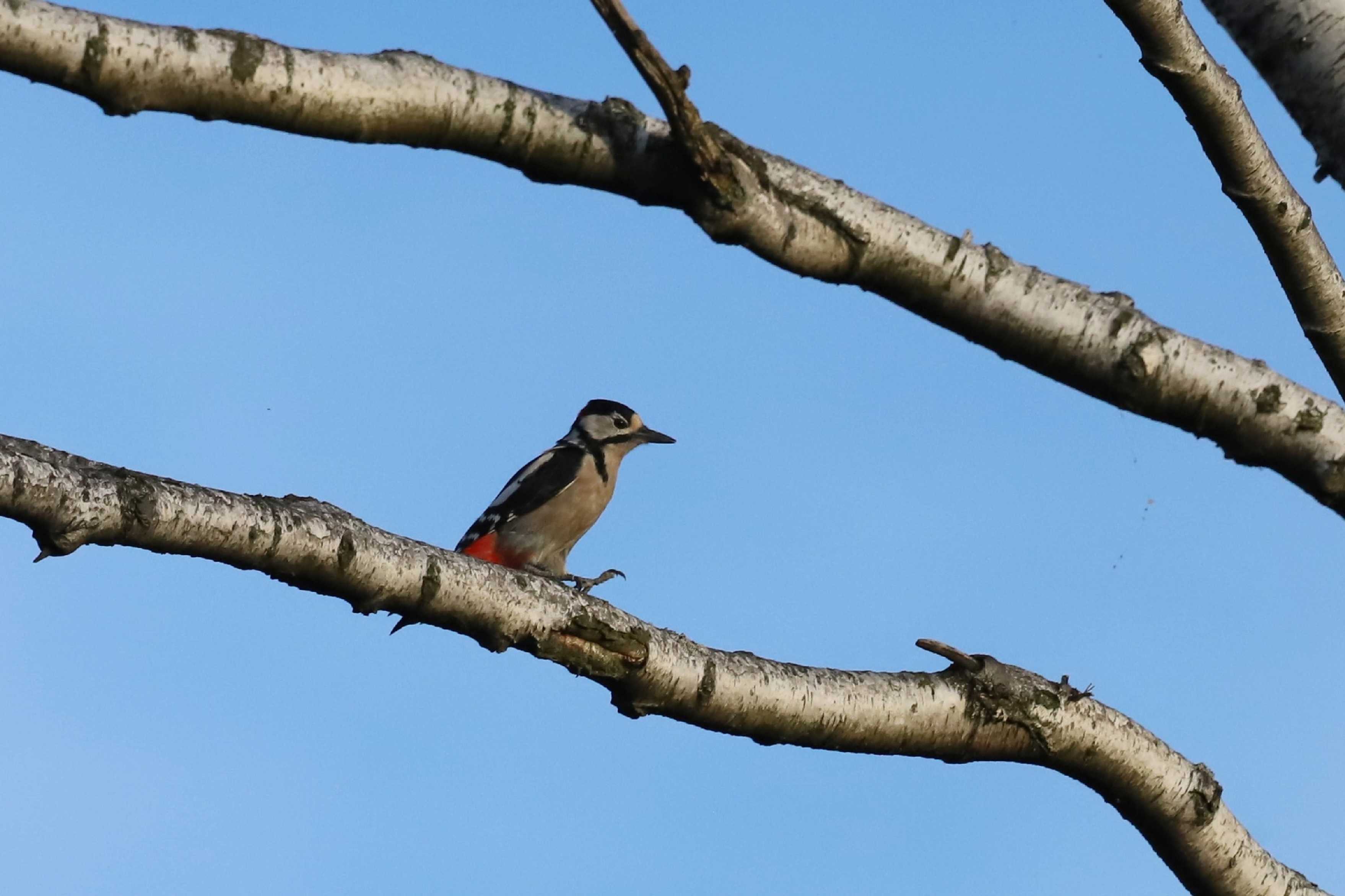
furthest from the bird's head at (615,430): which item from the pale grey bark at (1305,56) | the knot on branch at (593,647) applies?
the pale grey bark at (1305,56)

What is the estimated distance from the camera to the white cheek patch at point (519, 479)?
9.15 m

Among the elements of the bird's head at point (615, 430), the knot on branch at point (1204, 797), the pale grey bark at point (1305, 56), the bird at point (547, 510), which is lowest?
the knot on branch at point (1204, 797)

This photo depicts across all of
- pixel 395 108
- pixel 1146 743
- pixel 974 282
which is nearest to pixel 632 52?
pixel 395 108

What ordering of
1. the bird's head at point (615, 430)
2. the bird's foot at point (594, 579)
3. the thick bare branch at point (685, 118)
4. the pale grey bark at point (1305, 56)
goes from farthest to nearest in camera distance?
the bird's head at point (615, 430) < the bird's foot at point (594, 579) < the thick bare branch at point (685, 118) < the pale grey bark at point (1305, 56)

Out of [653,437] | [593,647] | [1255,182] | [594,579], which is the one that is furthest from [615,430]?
[1255,182]

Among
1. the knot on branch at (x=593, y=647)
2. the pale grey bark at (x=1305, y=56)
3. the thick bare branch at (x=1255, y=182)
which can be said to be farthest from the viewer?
the knot on branch at (x=593, y=647)

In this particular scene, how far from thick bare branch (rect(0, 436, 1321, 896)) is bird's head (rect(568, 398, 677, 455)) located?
6002 mm

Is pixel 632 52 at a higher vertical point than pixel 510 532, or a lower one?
lower

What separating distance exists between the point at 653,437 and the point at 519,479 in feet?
3.56

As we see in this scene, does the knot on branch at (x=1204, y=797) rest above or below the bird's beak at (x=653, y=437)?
below

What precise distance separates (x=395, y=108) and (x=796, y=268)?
779mm

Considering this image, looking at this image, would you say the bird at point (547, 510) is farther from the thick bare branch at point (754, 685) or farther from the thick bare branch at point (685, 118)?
the thick bare branch at point (685, 118)

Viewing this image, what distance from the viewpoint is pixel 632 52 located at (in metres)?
2.62

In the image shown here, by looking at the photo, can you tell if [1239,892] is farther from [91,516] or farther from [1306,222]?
[91,516]
